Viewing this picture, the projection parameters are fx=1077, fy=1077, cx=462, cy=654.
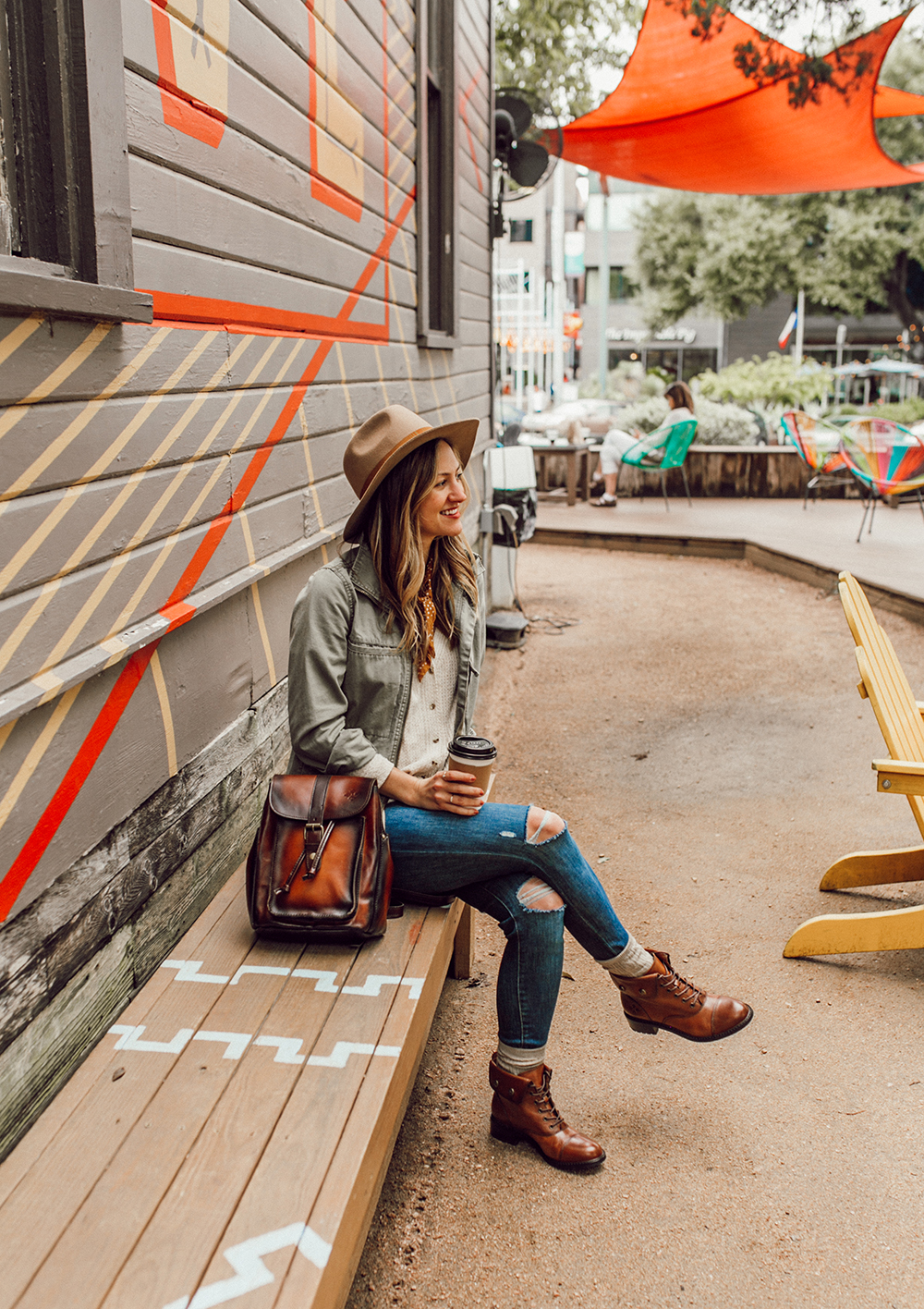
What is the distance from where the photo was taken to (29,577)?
1.84 metres

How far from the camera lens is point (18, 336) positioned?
5.78ft

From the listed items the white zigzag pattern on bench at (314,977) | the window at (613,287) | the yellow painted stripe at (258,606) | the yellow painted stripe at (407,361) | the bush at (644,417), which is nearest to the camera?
the white zigzag pattern on bench at (314,977)

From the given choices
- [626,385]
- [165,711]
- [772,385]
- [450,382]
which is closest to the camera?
[165,711]

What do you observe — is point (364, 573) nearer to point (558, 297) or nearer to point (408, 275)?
point (408, 275)

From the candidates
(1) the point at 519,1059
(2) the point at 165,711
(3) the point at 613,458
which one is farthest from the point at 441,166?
(3) the point at 613,458

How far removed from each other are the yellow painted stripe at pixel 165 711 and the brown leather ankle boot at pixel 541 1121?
1.02 meters

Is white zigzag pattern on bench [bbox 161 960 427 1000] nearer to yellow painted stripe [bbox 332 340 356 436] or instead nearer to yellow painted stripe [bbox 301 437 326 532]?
yellow painted stripe [bbox 301 437 326 532]

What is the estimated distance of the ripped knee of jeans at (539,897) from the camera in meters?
2.45

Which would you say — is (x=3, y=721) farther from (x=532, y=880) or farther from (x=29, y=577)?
(x=532, y=880)

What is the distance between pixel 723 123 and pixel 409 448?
37.1 feet

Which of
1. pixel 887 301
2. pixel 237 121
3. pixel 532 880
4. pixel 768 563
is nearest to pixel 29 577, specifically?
pixel 532 880

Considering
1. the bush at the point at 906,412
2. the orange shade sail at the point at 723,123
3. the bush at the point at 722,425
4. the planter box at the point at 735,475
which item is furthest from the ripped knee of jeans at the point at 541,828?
the bush at the point at 906,412

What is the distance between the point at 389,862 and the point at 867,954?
1.93m

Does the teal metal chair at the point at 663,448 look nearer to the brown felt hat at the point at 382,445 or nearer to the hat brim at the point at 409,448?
the hat brim at the point at 409,448
